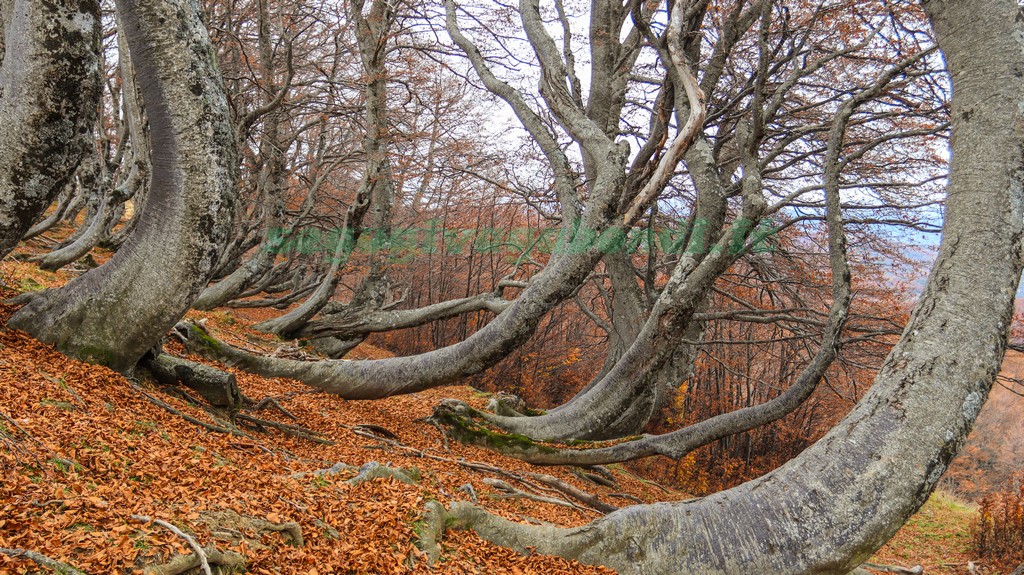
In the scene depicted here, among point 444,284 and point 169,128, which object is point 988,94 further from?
point 444,284

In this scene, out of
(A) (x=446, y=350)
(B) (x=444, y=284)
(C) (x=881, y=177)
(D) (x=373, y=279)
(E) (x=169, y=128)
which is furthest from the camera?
(B) (x=444, y=284)

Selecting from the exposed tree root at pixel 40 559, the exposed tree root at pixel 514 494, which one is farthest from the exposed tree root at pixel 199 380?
the exposed tree root at pixel 40 559

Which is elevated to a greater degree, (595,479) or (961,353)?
(961,353)

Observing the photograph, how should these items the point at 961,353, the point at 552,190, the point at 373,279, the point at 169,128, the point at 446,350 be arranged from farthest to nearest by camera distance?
1. the point at 552,190
2. the point at 373,279
3. the point at 446,350
4. the point at 169,128
5. the point at 961,353

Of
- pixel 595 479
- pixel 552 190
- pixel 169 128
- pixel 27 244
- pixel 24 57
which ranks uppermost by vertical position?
pixel 552 190

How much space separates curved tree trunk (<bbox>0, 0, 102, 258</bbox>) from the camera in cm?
323

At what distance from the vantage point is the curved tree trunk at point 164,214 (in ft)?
11.4

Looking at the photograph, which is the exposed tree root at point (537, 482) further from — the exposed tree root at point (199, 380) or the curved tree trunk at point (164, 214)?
the curved tree trunk at point (164, 214)

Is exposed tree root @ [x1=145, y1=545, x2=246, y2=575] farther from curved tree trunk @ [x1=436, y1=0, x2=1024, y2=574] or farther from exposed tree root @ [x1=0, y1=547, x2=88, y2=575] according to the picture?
curved tree trunk @ [x1=436, y1=0, x2=1024, y2=574]

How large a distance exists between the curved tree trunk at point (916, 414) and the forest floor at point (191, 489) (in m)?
0.47

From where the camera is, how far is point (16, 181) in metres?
3.28

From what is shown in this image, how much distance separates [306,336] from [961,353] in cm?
815

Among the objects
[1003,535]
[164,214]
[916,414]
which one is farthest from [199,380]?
[1003,535]

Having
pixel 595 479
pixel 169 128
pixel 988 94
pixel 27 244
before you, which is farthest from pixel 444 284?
pixel 988 94
